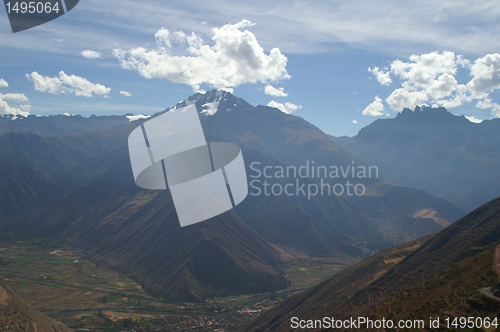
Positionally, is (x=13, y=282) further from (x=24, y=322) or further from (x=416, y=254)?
(x=416, y=254)

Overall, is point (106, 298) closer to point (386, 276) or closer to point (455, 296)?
point (386, 276)

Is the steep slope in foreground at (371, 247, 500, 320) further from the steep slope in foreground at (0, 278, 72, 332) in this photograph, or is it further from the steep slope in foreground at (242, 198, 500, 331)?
the steep slope in foreground at (0, 278, 72, 332)

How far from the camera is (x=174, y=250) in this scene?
13462 cm

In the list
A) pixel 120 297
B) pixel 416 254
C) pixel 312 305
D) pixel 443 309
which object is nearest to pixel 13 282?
pixel 120 297

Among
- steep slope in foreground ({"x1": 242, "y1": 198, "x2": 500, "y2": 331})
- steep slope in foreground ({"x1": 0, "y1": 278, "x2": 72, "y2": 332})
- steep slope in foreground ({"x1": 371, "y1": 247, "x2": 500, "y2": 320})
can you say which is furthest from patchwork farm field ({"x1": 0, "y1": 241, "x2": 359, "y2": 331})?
steep slope in foreground ({"x1": 371, "y1": 247, "x2": 500, "y2": 320})

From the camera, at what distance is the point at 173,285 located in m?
117

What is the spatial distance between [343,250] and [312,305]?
12595cm

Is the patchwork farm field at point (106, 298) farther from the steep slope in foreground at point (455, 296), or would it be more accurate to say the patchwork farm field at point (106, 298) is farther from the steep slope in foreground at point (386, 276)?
the steep slope in foreground at point (455, 296)

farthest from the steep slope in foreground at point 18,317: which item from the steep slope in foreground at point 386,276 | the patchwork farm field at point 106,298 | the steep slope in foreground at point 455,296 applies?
the steep slope in foreground at point 455,296

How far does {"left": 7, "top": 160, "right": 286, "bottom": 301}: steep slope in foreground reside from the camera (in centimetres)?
12172

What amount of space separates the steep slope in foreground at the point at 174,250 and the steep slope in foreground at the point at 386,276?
4114cm

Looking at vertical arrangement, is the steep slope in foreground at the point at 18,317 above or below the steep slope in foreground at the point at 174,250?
above

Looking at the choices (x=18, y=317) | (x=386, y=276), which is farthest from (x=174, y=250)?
(x=386, y=276)

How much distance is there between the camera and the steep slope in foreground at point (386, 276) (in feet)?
198
